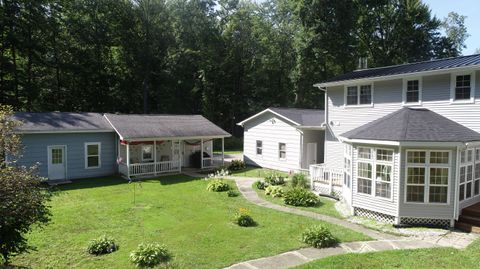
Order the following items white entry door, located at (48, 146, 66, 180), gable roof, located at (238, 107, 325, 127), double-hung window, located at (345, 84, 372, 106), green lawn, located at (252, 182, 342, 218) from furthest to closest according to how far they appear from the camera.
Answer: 1. gable roof, located at (238, 107, 325, 127)
2. white entry door, located at (48, 146, 66, 180)
3. double-hung window, located at (345, 84, 372, 106)
4. green lawn, located at (252, 182, 342, 218)

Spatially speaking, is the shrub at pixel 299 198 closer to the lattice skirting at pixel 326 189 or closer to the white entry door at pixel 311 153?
the lattice skirting at pixel 326 189

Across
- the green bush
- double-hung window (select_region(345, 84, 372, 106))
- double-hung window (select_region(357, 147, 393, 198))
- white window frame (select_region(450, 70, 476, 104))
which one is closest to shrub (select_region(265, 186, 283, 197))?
the green bush

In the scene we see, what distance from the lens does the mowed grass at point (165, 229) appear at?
8.26 meters

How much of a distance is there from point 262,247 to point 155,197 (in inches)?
302

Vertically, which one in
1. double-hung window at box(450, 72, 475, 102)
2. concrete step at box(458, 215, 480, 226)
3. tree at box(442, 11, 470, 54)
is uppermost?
tree at box(442, 11, 470, 54)

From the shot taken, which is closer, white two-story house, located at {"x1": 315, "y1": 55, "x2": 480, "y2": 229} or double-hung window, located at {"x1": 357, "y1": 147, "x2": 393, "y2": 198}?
white two-story house, located at {"x1": 315, "y1": 55, "x2": 480, "y2": 229}

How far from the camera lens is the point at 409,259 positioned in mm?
8180

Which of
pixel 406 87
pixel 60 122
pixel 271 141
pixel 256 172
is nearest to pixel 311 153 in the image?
pixel 271 141

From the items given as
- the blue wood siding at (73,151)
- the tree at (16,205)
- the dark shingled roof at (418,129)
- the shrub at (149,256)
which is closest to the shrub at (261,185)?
the dark shingled roof at (418,129)

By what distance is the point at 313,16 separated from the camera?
3203cm

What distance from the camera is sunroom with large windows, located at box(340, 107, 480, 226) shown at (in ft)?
34.9

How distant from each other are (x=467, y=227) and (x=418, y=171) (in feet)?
7.81

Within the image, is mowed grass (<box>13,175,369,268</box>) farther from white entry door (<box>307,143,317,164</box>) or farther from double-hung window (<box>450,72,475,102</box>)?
white entry door (<box>307,143,317,164</box>)

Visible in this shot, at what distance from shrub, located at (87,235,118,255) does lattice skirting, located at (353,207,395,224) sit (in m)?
9.01
